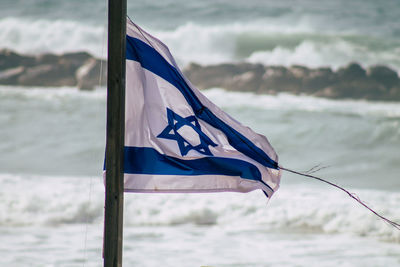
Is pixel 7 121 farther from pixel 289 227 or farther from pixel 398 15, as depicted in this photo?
pixel 398 15

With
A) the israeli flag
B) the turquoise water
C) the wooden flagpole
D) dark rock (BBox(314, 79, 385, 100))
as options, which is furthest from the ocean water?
the wooden flagpole

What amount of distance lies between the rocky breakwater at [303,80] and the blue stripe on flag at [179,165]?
1313cm

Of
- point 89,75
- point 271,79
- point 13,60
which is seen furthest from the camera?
point 13,60

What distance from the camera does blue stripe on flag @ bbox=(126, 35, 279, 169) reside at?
344 centimetres

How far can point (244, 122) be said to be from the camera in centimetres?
1559

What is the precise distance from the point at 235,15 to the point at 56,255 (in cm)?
1131

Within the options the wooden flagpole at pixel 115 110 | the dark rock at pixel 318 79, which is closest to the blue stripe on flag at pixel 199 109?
the wooden flagpole at pixel 115 110

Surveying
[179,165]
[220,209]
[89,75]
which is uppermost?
[89,75]

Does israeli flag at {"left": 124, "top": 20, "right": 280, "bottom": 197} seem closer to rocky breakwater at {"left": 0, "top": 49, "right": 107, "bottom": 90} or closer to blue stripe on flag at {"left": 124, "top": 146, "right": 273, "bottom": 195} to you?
blue stripe on flag at {"left": 124, "top": 146, "right": 273, "bottom": 195}

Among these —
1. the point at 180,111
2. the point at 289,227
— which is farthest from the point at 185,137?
the point at 289,227

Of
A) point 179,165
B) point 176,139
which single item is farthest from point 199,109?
point 179,165

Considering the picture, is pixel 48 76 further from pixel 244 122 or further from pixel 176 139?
pixel 176 139

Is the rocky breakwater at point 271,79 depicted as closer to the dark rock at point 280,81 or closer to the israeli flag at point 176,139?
the dark rock at point 280,81

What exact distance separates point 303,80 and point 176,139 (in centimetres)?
1369
